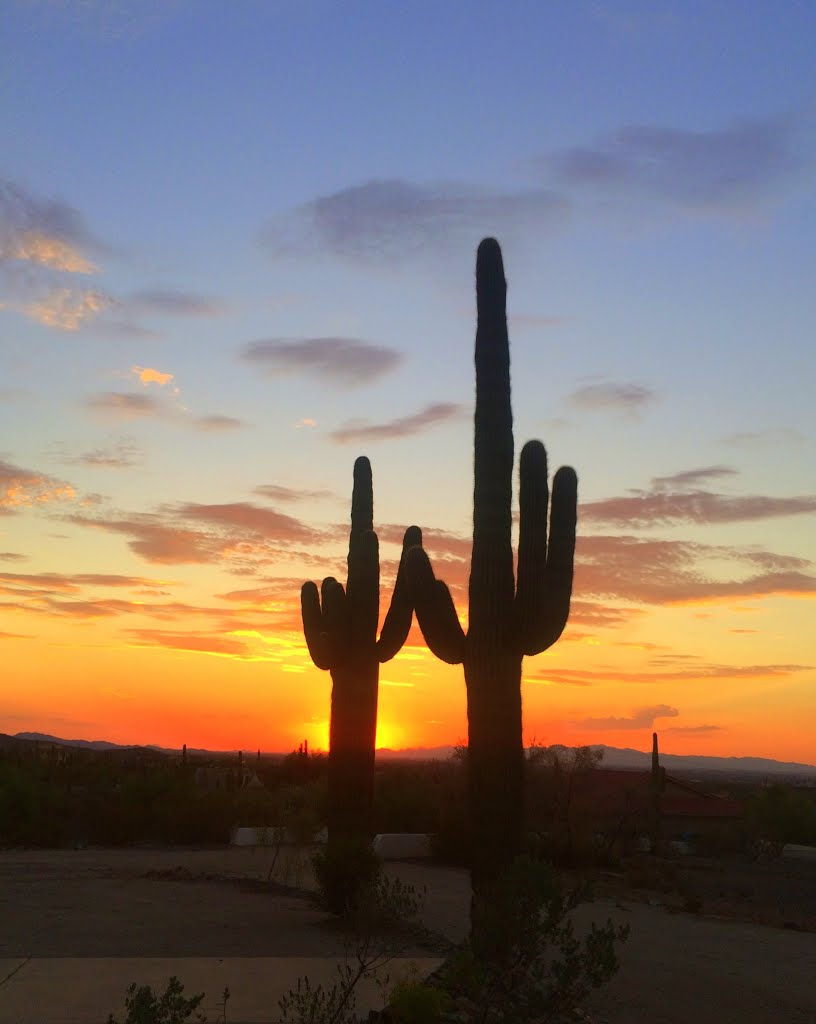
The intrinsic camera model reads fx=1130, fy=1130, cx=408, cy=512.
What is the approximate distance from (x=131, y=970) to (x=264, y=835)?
628 inches

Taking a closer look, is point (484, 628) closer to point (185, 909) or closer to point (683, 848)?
point (185, 909)

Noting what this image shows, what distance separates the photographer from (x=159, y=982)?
35.3 feet

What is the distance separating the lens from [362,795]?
16578 mm

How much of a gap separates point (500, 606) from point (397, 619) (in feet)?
12.7

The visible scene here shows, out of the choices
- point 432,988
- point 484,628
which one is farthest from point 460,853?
point 432,988

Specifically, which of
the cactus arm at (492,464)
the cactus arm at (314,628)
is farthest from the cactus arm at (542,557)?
the cactus arm at (314,628)

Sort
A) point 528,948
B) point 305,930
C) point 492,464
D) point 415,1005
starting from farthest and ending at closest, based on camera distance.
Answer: point 305,930 → point 492,464 → point 415,1005 → point 528,948

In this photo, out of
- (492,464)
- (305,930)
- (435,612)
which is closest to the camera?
(492,464)

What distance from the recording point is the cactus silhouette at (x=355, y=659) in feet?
54.3

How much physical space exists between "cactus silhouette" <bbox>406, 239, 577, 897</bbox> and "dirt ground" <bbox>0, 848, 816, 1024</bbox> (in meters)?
1.94

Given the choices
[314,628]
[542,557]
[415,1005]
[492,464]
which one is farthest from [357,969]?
[314,628]

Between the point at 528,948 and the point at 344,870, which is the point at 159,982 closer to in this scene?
the point at 528,948

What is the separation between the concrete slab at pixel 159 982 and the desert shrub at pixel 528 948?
209 centimetres

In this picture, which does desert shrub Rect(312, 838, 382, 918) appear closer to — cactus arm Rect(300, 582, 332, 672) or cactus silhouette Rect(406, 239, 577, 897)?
cactus arm Rect(300, 582, 332, 672)
